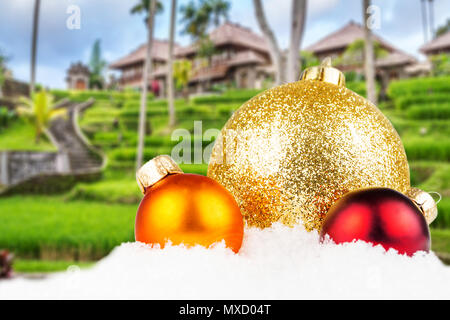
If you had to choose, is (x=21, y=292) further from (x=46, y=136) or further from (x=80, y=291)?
(x=46, y=136)

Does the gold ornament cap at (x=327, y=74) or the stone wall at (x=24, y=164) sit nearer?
the gold ornament cap at (x=327, y=74)

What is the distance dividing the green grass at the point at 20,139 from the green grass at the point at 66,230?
422 cm

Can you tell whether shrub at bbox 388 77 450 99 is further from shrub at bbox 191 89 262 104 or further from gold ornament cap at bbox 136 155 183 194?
gold ornament cap at bbox 136 155 183 194

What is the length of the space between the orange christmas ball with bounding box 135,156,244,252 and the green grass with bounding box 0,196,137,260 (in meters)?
4.20

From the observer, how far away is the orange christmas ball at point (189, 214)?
0.78m

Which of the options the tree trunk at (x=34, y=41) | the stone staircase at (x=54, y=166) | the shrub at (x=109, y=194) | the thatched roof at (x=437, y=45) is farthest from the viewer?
the thatched roof at (x=437, y=45)

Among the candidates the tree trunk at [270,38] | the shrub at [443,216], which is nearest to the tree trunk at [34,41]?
A: the tree trunk at [270,38]

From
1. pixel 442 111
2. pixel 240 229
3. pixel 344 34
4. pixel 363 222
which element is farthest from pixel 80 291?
pixel 344 34

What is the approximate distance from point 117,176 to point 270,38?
248 inches

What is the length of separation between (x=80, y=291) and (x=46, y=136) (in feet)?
42.6

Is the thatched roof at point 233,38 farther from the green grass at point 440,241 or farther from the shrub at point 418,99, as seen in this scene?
the green grass at point 440,241

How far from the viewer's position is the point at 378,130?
955 millimetres

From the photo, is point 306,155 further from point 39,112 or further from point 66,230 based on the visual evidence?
point 39,112

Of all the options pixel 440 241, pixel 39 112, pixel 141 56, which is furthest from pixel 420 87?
pixel 141 56
